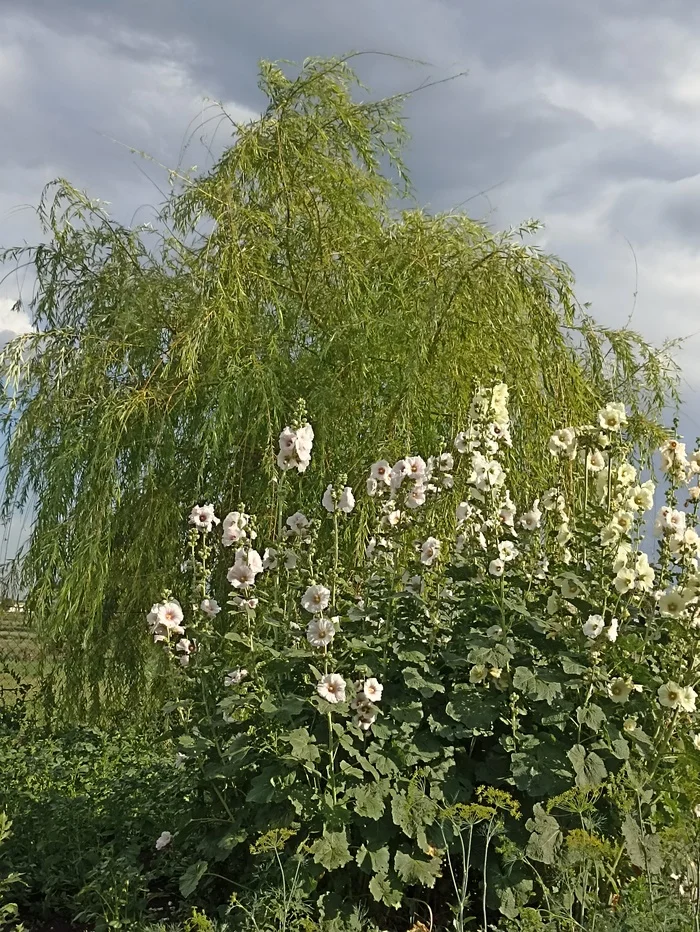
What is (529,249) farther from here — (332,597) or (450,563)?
(332,597)

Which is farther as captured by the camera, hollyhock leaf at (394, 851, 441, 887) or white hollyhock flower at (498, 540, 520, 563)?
white hollyhock flower at (498, 540, 520, 563)

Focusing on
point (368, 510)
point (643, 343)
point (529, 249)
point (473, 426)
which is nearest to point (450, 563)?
point (473, 426)

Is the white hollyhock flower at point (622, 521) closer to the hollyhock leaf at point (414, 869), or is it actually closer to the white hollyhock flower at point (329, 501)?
the white hollyhock flower at point (329, 501)

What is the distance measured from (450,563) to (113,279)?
3412 millimetres

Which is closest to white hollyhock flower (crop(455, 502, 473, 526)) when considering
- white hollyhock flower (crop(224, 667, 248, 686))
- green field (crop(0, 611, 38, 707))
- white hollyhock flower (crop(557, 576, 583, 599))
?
white hollyhock flower (crop(557, 576, 583, 599))

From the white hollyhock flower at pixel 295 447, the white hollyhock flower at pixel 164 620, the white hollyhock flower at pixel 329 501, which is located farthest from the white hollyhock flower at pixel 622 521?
the white hollyhock flower at pixel 164 620

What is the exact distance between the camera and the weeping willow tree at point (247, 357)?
16.8 ft

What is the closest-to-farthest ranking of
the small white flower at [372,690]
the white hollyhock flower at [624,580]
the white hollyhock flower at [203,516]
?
the small white flower at [372,690] → the white hollyhock flower at [624,580] → the white hollyhock flower at [203,516]

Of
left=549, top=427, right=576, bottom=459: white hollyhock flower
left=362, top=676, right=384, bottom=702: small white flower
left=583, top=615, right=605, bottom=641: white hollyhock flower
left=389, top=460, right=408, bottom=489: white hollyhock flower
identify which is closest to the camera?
left=362, top=676, right=384, bottom=702: small white flower

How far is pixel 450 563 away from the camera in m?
3.45

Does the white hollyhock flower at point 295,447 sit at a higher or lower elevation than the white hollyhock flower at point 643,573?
higher

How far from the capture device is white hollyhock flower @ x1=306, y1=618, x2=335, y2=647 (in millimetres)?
2850

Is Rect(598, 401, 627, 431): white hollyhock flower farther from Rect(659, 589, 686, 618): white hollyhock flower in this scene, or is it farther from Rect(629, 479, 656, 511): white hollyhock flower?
Rect(659, 589, 686, 618): white hollyhock flower

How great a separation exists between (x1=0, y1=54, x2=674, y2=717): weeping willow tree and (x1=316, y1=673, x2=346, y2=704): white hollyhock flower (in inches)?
82.0
